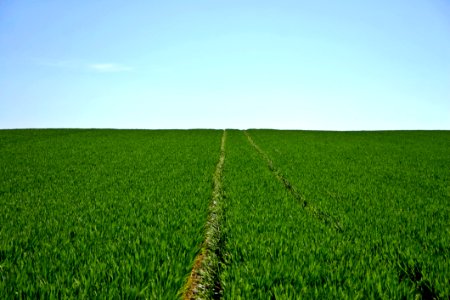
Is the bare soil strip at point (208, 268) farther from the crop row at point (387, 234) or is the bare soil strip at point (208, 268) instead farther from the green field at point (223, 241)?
the crop row at point (387, 234)

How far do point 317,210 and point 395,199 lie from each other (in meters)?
2.36

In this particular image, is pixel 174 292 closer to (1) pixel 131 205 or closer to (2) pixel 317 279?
(2) pixel 317 279

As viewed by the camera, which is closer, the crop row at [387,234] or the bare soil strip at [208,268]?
the crop row at [387,234]

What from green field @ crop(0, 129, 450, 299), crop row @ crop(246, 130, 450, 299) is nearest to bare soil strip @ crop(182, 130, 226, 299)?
green field @ crop(0, 129, 450, 299)

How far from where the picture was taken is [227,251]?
15.0ft

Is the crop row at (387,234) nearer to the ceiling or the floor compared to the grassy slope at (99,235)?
nearer to the ceiling

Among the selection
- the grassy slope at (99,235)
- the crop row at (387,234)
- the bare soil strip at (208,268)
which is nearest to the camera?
the grassy slope at (99,235)

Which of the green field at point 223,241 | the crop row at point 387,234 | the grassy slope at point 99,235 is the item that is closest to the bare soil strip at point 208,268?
the green field at point 223,241

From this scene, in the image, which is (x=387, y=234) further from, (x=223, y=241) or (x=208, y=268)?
(x=208, y=268)

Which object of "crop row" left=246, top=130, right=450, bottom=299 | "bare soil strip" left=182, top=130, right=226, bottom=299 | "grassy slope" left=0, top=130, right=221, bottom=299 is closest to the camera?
"grassy slope" left=0, top=130, right=221, bottom=299

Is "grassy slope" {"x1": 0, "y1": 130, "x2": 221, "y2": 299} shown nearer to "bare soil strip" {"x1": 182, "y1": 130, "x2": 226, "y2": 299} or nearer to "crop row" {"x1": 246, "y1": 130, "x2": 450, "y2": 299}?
"bare soil strip" {"x1": 182, "y1": 130, "x2": 226, "y2": 299}

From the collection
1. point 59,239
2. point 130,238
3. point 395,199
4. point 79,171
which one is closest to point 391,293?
point 130,238

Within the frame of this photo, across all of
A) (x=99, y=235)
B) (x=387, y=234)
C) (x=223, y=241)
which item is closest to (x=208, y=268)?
(x=223, y=241)

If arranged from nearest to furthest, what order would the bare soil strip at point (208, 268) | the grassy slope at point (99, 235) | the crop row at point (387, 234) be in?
the grassy slope at point (99, 235), the crop row at point (387, 234), the bare soil strip at point (208, 268)
